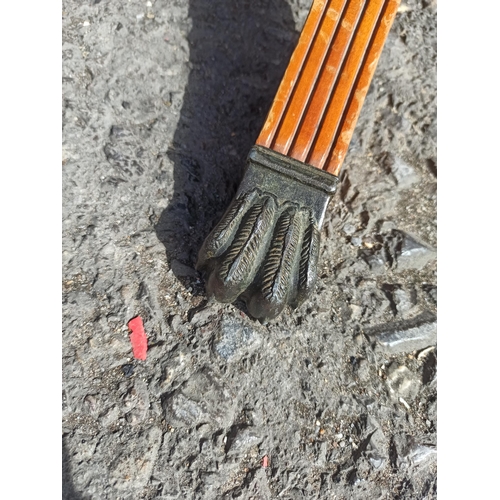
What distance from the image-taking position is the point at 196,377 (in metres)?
1.30

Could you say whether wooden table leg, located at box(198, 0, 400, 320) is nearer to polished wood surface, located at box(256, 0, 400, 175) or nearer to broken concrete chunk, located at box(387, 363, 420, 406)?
polished wood surface, located at box(256, 0, 400, 175)

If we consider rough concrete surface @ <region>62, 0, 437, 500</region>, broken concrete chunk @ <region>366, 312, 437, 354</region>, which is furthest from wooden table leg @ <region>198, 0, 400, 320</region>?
broken concrete chunk @ <region>366, 312, 437, 354</region>

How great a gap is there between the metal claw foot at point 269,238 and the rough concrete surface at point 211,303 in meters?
0.13

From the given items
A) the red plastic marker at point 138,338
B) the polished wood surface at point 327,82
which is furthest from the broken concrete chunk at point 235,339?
the polished wood surface at point 327,82

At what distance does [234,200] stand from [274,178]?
0.12 meters

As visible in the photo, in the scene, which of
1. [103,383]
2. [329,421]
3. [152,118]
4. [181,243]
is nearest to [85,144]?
[152,118]

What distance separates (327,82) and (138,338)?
0.84 m

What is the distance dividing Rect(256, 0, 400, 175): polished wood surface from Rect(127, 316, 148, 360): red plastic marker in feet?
1.83

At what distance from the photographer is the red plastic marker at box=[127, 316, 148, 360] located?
1.30 m

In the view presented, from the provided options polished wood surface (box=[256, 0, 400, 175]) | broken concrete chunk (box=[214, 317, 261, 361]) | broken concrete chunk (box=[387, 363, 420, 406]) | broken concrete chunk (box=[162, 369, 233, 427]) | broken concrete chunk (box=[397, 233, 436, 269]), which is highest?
polished wood surface (box=[256, 0, 400, 175])

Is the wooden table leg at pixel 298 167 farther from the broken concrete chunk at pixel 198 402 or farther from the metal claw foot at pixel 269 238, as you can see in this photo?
the broken concrete chunk at pixel 198 402

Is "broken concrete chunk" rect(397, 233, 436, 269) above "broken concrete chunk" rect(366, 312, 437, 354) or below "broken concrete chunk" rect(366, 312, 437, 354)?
above

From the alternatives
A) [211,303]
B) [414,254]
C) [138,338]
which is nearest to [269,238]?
[211,303]

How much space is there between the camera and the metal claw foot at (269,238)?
1.25 meters
